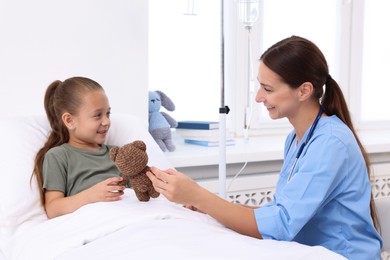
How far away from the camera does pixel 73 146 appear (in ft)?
6.12

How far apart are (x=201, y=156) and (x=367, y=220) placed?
97 cm

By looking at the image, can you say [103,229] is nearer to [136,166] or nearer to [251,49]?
[136,166]

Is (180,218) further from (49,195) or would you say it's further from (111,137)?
(111,137)

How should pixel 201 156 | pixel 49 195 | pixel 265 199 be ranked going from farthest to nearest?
pixel 265 199, pixel 201 156, pixel 49 195

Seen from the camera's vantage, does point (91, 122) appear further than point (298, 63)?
Yes

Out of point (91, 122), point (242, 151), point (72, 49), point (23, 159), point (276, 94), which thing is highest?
point (72, 49)

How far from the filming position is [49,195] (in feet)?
5.60

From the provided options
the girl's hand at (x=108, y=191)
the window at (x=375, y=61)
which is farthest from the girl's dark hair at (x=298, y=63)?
the window at (x=375, y=61)

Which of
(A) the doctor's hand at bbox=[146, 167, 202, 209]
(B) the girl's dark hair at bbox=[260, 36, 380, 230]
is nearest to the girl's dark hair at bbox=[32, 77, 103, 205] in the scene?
(A) the doctor's hand at bbox=[146, 167, 202, 209]

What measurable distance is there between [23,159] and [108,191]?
33 centimetres

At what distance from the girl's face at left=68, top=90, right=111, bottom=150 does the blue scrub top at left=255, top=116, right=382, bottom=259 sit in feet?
2.06

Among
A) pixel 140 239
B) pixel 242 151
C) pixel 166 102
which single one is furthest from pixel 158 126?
pixel 140 239

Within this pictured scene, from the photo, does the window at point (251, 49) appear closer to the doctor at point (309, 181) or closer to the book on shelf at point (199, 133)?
the book on shelf at point (199, 133)

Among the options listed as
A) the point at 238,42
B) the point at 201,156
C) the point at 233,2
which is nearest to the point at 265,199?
the point at 201,156
